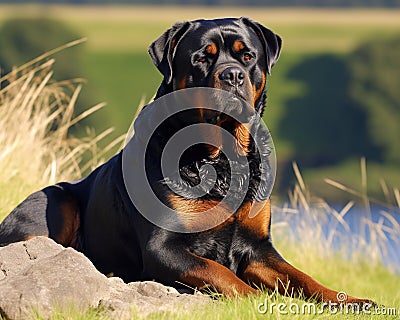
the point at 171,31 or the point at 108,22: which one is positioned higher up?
the point at 171,31

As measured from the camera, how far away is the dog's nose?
3.89 metres

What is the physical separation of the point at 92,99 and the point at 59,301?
23340 millimetres

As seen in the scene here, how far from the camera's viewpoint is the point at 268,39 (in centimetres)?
432

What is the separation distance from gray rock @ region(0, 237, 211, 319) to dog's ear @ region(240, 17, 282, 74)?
4.65 feet

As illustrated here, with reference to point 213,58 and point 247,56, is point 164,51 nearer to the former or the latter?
point 213,58

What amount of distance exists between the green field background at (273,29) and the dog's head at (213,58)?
22.6 metres

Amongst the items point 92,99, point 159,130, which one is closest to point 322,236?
point 159,130

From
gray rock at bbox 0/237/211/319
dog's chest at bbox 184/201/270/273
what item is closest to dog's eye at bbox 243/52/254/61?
dog's chest at bbox 184/201/270/273

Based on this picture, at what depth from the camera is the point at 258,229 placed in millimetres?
4105

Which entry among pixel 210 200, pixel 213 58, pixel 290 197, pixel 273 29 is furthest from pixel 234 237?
pixel 273 29

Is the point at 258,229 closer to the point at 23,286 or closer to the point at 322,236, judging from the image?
the point at 23,286

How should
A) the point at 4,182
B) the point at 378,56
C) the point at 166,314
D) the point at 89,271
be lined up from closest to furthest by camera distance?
1. the point at 166,314
2. the point at 89,271
3. the point at 4,182
4. the point at 378,56

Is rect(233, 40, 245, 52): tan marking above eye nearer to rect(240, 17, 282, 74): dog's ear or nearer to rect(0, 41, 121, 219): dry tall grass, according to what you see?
rect(240, 17, 282, 74): dog's ear

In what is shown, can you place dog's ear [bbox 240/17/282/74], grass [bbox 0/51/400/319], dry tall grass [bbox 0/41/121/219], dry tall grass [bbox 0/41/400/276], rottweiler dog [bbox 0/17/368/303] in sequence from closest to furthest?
1. rottweiler dog [bbox 0/17/368/303]
2. dog's ear [bbox 240/17/282/74]
3. dry tall grass [bbox 0/41/121/219]
4. grass [bbox 0/51/400/319]
5. dry tall grass [bbox 0/41/400/276]
